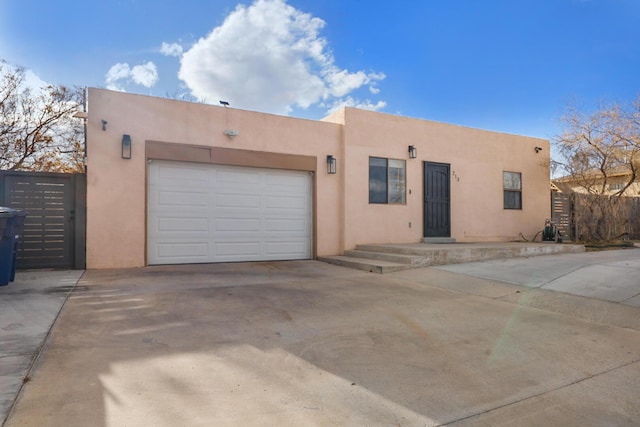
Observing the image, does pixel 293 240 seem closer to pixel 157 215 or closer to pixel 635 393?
pixel 157 215

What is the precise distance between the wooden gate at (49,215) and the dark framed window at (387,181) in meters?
6.72

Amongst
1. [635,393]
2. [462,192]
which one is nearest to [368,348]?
[635,393]

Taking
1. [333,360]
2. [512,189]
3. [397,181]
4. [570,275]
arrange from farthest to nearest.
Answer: [512,189] < [397,181] < [570,275] < [333,360]

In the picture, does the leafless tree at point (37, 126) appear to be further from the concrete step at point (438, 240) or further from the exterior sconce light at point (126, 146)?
the concrete step at point (438, 240)

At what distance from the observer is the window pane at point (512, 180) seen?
12242 mm

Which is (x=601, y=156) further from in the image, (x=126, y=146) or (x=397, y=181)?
(x=126, y=146)

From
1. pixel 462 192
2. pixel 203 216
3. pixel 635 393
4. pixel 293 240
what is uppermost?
pixel 462 192

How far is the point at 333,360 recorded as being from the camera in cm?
308

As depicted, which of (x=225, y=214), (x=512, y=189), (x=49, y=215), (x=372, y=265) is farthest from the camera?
(x=512, y=189)

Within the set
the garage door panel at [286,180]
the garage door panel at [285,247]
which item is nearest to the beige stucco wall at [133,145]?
the garage door panel at [286,180]

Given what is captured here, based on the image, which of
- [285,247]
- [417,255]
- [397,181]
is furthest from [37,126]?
[417,255]

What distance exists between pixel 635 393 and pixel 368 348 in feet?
6.32

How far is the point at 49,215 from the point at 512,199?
1283 centimetres

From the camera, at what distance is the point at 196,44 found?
Answer: 440 inches
